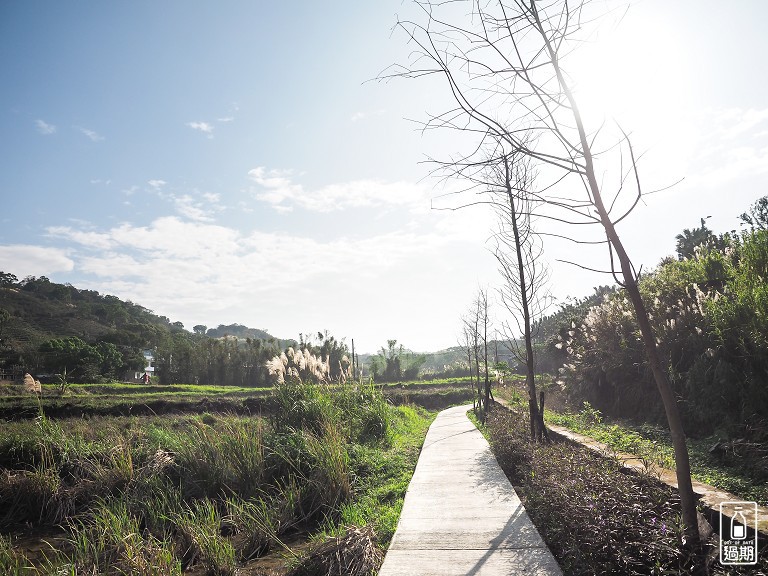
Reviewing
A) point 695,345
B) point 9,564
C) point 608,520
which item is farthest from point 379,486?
point 695,345

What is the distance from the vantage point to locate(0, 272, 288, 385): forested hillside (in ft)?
141

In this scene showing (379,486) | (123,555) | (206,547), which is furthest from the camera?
(379,486)

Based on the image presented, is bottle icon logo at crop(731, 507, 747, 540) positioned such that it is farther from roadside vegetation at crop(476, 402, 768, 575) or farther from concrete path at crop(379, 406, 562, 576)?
concrete path at crop(379, 406, 562, 576)

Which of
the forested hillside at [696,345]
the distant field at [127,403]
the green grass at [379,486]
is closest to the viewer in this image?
the green grass at [379,486]

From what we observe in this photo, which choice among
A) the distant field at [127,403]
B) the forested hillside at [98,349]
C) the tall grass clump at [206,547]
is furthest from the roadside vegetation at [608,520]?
the forested hillside at [98,349]

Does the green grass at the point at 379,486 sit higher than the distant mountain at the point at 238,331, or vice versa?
the distant mountain at the point at 238,331

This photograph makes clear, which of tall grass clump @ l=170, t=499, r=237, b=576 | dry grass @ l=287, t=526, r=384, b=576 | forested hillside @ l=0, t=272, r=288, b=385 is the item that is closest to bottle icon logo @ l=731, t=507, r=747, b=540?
dry grass @ l=287, t=526, r=384, b=576

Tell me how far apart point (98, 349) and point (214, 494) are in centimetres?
4850

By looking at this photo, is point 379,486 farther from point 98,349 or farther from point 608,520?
point 98,349

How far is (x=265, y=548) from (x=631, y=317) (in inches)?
344

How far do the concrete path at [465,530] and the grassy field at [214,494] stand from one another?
1.12ft

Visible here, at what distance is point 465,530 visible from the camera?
13.9ft

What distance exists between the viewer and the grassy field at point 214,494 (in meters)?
4.64

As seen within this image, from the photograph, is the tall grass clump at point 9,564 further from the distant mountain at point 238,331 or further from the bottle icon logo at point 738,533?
the distant mountain at point 238,331
